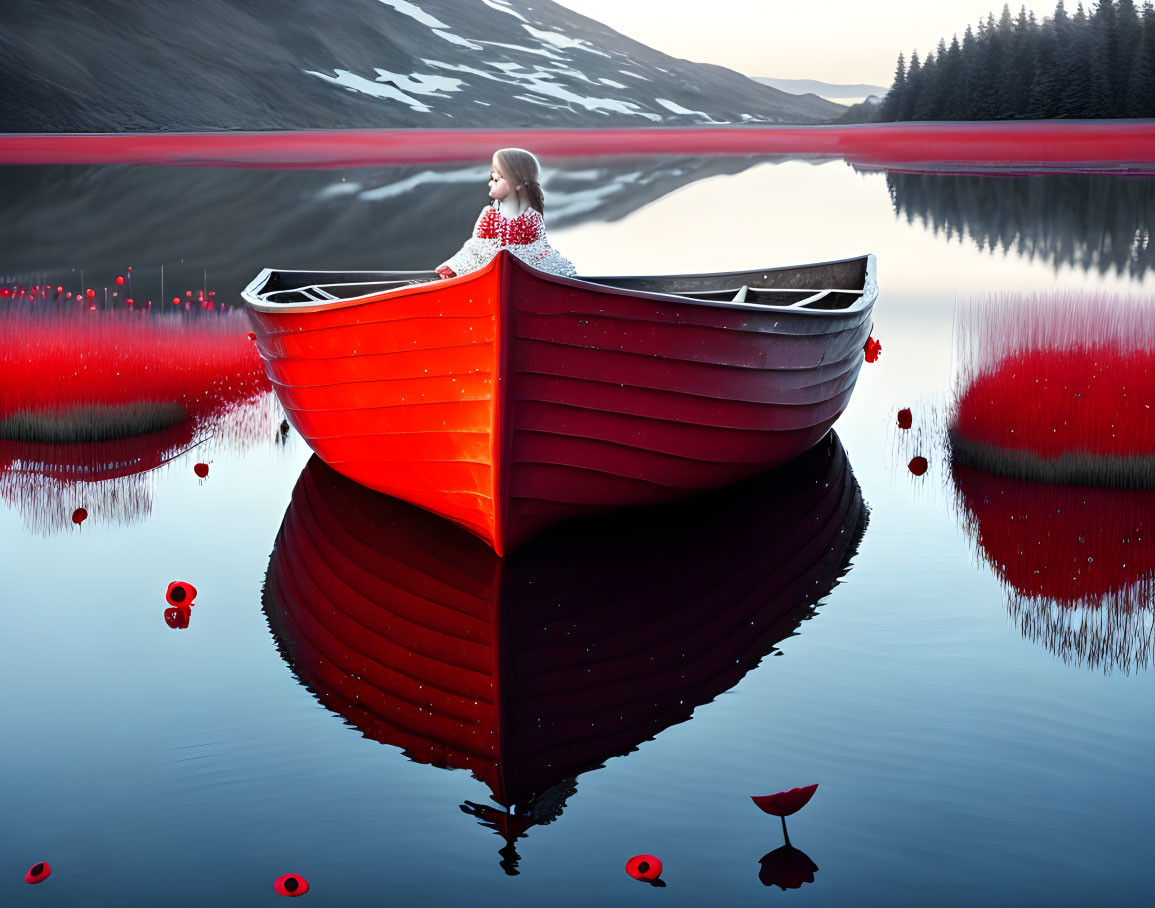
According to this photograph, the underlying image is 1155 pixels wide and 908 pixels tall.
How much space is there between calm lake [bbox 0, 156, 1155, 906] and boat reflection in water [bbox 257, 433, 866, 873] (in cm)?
2

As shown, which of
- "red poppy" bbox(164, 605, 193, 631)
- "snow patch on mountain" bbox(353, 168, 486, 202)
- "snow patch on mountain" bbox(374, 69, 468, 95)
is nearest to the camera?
"red poppy" bbox(164, 605, 193, 631)

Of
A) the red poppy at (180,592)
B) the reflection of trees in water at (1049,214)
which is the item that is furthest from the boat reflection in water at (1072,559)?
the reflection of trees in water at (1049,214)

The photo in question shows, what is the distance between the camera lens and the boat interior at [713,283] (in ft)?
28.4

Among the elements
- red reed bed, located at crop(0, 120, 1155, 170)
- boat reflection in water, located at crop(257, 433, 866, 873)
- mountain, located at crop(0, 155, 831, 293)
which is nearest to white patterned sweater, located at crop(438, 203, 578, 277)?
boat reflection in water, located at crop(257, 433, 866, 873)

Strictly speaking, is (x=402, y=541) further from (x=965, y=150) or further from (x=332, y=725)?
(x=965, y=150)

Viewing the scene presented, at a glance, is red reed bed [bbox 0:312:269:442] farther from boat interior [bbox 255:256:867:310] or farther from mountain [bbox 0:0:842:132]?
mountain [bbox 0:0:842:132]

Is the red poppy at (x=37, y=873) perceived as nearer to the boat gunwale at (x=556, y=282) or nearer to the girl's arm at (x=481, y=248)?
the boat gunwale at (x=556, y=282)

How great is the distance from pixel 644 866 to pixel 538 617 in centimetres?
198

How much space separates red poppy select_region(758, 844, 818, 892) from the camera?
317 centimetres

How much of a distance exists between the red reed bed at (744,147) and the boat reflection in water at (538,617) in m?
42.0

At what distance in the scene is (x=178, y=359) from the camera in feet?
30.9

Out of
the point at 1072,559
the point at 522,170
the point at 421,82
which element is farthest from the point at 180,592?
the point at 421,82

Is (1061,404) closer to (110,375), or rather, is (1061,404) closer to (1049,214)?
(110,375)

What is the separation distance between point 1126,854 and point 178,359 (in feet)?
25.4
